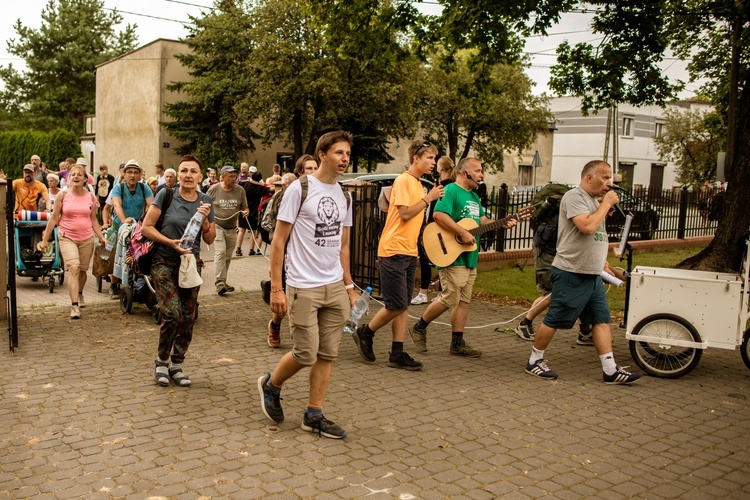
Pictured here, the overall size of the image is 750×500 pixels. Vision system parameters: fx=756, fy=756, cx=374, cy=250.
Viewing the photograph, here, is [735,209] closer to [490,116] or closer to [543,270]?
[543,270]

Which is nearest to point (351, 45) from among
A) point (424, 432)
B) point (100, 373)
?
point (100, 373)

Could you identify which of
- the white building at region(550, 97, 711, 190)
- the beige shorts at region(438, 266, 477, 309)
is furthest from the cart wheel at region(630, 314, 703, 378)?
the white building at region(550, 97, 711, 190)

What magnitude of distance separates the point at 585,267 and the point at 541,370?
3.44 feet

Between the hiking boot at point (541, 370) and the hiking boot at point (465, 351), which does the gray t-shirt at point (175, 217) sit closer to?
the hiking boot at point (465, 351)

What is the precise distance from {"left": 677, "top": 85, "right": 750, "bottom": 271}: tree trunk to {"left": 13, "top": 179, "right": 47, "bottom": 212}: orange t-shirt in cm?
1102

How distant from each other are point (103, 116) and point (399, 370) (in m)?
42.5

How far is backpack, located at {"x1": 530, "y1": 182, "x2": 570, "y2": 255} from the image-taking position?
25.6ft

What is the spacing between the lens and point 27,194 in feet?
43.0

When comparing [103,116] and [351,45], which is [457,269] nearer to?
[351,45]

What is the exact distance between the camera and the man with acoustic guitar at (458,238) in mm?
7383

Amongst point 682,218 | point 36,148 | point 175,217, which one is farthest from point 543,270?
point 36,148

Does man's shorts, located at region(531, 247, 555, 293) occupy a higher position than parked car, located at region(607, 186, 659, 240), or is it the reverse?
parked car, located at region(607, 186, 659, 240)

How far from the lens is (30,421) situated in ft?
17.7

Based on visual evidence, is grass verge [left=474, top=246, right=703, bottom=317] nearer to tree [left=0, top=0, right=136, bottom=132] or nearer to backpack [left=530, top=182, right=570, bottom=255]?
backpack [left=530, top=182, right=570, bottom=255]
